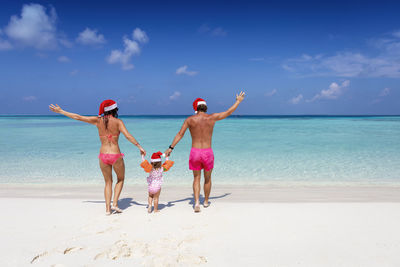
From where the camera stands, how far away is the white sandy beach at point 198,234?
2.97 m

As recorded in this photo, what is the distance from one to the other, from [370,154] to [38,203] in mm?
13043

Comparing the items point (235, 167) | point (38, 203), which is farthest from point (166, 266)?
point (235, 167)

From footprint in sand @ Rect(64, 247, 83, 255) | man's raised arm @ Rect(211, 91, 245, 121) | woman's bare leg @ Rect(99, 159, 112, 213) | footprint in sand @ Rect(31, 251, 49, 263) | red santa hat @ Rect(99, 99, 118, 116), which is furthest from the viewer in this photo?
man's raised arm @ Rect(211, 91, 245, 121)

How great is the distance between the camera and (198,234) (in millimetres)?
3590

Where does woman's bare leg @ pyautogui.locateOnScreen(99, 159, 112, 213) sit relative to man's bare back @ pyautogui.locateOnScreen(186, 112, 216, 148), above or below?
below

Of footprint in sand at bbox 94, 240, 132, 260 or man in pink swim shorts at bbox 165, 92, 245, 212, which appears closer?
footprint in sand at bbox 94, 240, 132, 260

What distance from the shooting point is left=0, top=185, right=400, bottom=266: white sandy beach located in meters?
2.97

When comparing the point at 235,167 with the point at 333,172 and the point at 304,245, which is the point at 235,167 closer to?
the point at 333,172

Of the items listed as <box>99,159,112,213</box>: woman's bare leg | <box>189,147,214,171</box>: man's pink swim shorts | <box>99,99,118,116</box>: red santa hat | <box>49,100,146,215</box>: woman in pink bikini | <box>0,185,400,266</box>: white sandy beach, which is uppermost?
<box>99,99,118,116</box>: red santa hat

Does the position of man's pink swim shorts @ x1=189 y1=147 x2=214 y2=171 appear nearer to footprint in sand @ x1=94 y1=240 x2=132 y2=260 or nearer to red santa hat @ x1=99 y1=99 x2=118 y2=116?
red santa hat @ x1=99 y1=99 x2=118 y2=116

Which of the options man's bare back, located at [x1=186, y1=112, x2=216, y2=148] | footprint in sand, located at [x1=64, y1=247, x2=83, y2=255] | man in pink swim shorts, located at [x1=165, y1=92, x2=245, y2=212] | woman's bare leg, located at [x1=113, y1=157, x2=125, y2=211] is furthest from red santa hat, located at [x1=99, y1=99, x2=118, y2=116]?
footprint in sand, located at [x1=64, y1=247, x2=83, y2=255]

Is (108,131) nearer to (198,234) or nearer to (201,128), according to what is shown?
(201,128)

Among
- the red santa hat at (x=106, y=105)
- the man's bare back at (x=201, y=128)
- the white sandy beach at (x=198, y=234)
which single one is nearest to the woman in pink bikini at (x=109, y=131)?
the red santa hat at (x=106, y=105)

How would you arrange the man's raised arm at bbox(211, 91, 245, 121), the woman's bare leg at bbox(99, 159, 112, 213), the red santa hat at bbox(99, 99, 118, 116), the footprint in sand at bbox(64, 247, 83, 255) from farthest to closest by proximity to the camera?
the man's raised arm at bbox(211, 91, 245, 121) → the woman's bare leg at bbox(99, 159, 112, 213) → the red santa hat at bbox(99, 99, 118, 116) → the footprint in sand at bbox(64, 247, 83, 255)
